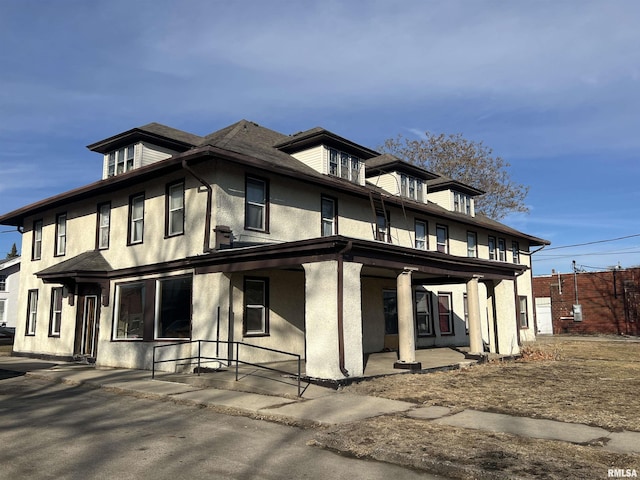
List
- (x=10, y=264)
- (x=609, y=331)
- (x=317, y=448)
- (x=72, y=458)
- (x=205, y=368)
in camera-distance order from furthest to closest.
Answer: (x=10, y=264), (x=609, y=331), (x=205, y=368), (x=317, y=448), (x=72, y=458)

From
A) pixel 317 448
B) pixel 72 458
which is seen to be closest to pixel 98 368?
pixel 72 458

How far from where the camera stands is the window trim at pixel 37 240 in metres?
22.1

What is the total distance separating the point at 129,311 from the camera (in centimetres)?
1691

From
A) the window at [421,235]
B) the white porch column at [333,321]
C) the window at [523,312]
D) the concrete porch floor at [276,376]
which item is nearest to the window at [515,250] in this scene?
the window at [523,312]

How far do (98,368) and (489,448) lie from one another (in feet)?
44.6

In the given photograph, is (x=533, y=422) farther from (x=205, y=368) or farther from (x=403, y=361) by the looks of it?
(x=205, y=368)

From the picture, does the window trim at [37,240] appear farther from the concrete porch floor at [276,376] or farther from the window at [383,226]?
the window at [383,226]

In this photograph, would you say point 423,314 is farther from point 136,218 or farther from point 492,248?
point 136,218

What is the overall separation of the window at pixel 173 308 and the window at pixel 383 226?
8.24 meters

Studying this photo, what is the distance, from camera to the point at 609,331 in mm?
39531

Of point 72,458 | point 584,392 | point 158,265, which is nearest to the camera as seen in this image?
point 72,458

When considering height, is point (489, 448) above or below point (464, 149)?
below

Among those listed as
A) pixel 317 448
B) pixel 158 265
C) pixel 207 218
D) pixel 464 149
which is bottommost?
pixel 317 448

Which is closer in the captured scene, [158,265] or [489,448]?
[489,448]
